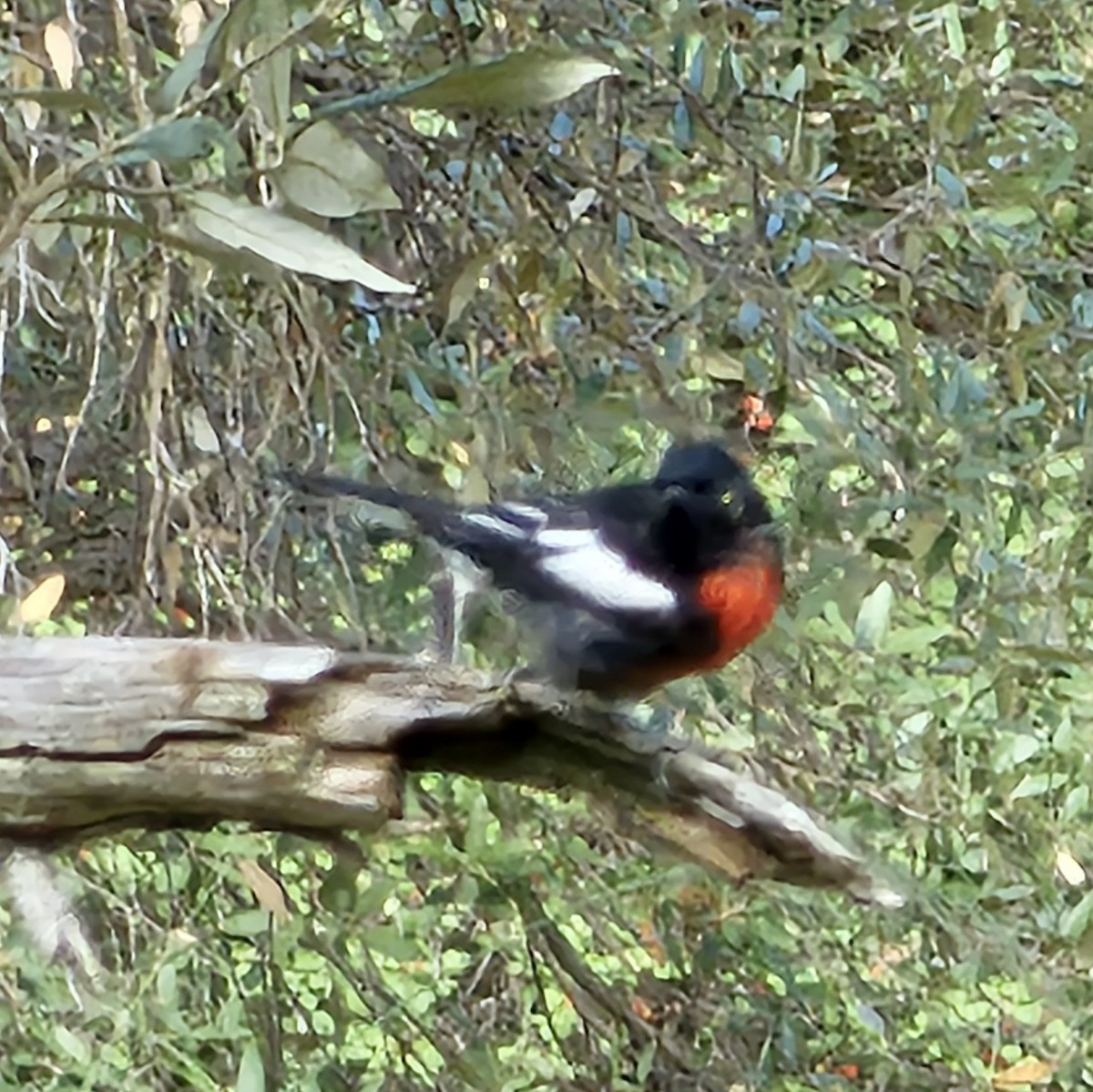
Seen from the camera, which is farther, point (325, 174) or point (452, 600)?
point (452, 600)

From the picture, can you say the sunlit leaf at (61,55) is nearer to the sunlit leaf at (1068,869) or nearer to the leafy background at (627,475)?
the leafy background at (627,475)

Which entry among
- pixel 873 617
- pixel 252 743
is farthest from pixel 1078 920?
pixel 252 743

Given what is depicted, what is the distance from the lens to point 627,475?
5.15ft

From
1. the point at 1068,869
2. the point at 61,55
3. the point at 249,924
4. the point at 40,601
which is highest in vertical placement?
the point at 61,55

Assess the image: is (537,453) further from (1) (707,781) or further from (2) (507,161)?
(1) (707,781)

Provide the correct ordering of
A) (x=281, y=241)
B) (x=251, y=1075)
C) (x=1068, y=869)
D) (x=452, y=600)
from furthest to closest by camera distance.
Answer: (x=1068, y=869), (x=452, y=600), (x=251, y=1075), (x=281, y=241)

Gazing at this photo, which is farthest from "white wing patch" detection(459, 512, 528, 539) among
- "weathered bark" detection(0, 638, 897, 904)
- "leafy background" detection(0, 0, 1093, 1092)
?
"weathered bark" detection(0, 638, 897, 904)

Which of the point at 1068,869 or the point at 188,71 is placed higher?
the point at 188,71

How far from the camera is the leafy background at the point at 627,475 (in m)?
1.40

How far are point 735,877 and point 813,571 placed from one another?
38 centimetres

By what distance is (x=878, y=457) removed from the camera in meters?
1.35

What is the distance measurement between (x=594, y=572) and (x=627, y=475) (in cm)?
29

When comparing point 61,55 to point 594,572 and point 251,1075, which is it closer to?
point 594,572

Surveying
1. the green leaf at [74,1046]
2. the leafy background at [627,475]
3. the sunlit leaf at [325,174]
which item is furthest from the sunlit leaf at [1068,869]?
the sunlit leaf at [325,174]
